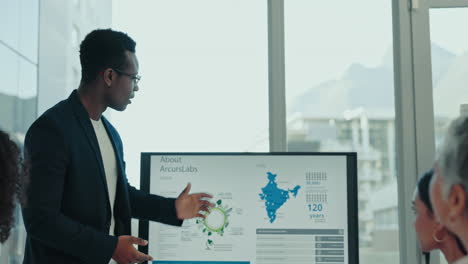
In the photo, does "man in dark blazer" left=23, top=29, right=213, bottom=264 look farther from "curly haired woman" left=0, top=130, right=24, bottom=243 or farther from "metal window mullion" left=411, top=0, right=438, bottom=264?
"metal window mullion" left=411, top=0, right=438, bottom=264

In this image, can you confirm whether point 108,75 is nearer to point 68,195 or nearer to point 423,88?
point 68,195

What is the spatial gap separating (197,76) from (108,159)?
1.16m

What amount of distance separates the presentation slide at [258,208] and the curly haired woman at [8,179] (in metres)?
1.90

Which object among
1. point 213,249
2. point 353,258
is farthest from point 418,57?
point 213,249

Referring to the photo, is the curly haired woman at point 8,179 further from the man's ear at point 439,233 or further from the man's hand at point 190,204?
the man's hand at point 190,204

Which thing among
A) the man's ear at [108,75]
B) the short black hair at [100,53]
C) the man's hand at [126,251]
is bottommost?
the man's hand at [126,251]

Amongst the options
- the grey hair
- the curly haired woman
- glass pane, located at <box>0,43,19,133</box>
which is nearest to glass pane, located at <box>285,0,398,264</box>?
glass pane, located at <box>0,43,19,133</box>

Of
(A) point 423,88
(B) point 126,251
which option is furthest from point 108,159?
(A) point 423,88

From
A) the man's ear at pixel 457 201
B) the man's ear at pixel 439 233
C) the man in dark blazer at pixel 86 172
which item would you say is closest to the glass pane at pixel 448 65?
the man in dark blazer at pixel 86 172

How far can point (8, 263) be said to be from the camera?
300cm

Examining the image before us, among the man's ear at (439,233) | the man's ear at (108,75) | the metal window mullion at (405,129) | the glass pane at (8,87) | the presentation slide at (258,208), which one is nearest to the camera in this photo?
the man's ear at (439,233)

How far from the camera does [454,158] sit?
3.90 feet

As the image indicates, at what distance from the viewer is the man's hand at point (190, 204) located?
2961 millimetres

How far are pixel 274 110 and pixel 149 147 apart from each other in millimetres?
769
